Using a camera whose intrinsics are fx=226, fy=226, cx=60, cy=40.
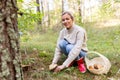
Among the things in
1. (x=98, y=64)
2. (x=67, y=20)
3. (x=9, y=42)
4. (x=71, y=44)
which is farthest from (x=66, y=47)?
(x=9, y=42)

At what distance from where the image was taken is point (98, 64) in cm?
361

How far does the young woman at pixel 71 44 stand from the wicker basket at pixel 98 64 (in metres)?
0.11

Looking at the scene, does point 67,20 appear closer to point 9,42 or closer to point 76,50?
point 76,50

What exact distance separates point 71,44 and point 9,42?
203 cm

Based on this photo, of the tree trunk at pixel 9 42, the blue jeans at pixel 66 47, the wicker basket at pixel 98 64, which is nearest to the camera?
the tree trunk at pixel 9 42

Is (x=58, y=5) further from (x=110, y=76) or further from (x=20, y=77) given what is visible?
(x=20, y=77)

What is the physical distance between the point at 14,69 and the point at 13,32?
0.27m

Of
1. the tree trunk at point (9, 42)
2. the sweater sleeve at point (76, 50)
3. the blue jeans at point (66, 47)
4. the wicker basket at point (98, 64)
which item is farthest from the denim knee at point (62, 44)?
the tree trunk at point (9, 42)

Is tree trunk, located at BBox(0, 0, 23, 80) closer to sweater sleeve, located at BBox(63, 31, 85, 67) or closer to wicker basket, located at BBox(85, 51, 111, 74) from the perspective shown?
sweater sleeve, located at BBox(63, 31, 85, 67)

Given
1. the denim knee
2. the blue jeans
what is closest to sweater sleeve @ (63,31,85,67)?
the blue jeans

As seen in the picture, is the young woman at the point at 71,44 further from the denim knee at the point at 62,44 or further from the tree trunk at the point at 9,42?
the tree trunk at the point at 9,42

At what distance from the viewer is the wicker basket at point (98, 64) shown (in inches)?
131

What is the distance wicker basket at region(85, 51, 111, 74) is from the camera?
3326 mm

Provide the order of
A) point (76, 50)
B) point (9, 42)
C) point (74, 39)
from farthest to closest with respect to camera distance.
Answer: point (74, 39) → point (76, 50) → point (9, 42)
